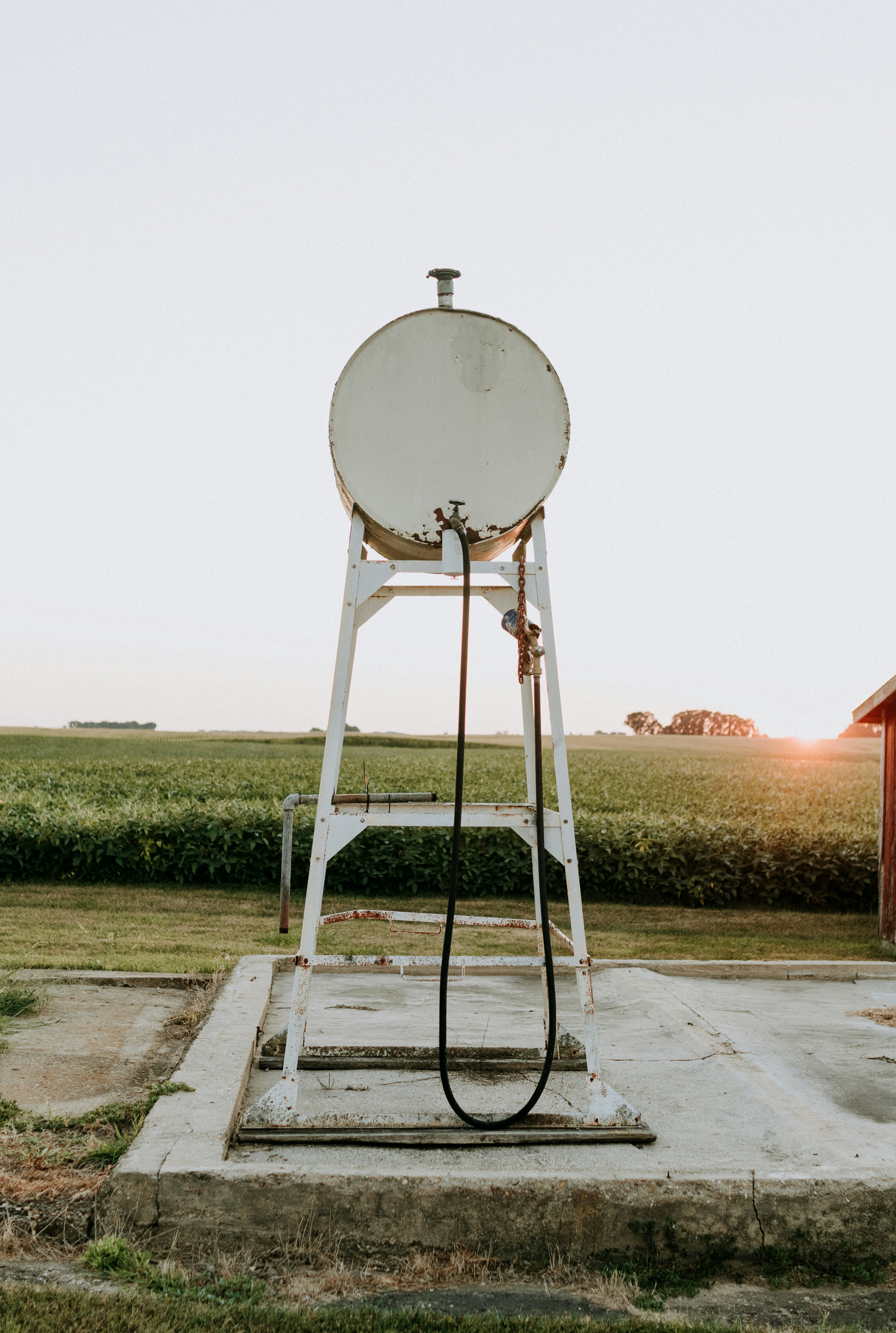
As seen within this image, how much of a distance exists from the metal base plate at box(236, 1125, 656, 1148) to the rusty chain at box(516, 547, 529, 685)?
1.72 m

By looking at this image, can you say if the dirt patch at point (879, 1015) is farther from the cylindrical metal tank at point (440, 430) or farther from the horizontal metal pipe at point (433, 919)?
the cylindrical metal tank at point (440, 430)

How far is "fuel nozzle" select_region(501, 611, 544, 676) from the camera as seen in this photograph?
411cm

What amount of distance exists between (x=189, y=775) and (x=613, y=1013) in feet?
61.1

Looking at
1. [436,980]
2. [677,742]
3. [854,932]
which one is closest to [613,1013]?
[436,980]

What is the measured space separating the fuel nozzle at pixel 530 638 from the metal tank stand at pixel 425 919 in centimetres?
10

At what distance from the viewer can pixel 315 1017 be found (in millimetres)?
5766

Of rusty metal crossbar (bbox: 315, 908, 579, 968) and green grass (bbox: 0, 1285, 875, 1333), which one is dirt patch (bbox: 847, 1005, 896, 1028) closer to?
rusty metal crossbar (bbox: 315, 908, 579, 968)

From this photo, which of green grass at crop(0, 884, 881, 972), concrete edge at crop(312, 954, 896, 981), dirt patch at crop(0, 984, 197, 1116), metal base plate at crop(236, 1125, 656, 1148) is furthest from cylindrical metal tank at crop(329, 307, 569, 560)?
concrete edge at crop(312, 954, 896, 981)

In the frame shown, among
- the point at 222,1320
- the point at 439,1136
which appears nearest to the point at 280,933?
the point at 439,1136

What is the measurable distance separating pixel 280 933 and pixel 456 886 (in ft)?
20.5

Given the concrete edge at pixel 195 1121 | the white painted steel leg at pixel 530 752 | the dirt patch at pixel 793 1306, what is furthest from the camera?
the white painted steel leg at pixel 530 752

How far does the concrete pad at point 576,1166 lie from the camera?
3.22 meters

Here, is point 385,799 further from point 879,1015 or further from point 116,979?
point 879,1015

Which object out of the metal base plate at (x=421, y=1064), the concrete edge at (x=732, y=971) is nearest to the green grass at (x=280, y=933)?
the concrete edge at (x=732, y=971)
